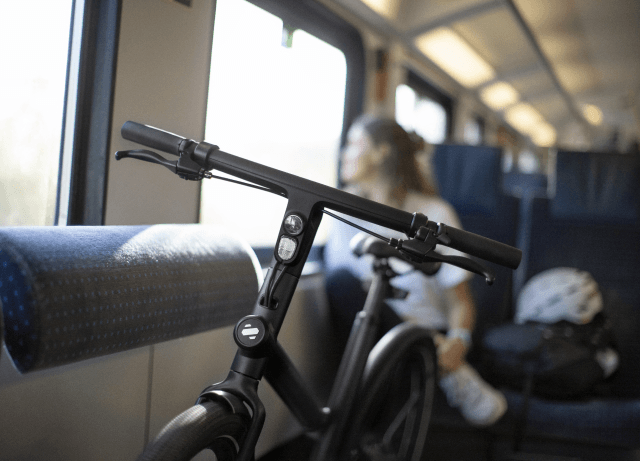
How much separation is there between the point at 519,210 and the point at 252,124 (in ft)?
3.91

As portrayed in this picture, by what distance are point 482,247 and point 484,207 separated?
1.66 meters

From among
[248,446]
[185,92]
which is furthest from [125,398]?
[185,92]

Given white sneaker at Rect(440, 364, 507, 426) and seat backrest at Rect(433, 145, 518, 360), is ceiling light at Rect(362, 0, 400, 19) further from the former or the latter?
white sneaker at Rect(440, 364, 507, 426)

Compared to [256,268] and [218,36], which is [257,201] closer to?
[218,36]

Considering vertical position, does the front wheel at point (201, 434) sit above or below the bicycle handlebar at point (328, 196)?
below

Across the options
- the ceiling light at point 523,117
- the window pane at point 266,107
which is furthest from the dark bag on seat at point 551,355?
the ceiling light at point 523,117

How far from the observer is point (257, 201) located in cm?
209

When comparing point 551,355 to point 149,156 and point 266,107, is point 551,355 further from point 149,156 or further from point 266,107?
point 149,156

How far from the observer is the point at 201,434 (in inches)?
27.9

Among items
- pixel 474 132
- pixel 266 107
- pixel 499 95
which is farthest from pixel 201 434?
pixel 474 132

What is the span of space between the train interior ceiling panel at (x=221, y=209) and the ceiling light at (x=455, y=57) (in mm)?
22

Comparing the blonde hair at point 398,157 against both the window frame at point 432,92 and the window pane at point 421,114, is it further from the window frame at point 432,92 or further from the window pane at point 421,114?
the window frame at point 432,92

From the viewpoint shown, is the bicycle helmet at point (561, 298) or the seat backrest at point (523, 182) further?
the seat backrest at point (523, 182)

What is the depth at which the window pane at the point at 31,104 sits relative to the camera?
1.19 m
